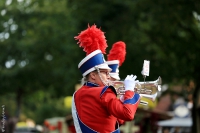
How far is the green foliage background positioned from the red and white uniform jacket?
10.8m

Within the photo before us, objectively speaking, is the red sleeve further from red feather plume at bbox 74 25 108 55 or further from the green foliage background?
the green foliage background

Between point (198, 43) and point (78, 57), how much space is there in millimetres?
5727

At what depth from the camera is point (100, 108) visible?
642 centimetres

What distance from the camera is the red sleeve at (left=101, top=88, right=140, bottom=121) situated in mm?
6184

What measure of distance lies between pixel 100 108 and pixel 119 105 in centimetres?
27

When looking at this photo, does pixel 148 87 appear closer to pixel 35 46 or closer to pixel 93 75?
pixel 93 75

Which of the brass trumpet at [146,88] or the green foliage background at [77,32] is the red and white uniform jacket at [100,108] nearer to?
the brass trumpet at [146,88]

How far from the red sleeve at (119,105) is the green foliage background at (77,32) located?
1107cm

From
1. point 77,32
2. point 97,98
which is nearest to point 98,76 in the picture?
point 97,98

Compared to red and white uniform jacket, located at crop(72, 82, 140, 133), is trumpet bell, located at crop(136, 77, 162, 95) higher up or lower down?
higher up

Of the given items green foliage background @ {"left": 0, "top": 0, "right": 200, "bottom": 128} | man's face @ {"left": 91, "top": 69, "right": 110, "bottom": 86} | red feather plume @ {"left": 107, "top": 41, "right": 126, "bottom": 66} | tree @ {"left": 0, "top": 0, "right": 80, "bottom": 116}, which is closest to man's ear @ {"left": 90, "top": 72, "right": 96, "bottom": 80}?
man's face @ {"left": 91, "top": 69, "right": 110, "bottom": 86}

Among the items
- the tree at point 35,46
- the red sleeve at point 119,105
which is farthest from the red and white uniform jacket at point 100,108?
the tree at point 35,46

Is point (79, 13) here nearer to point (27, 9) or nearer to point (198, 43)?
point (198, 43)

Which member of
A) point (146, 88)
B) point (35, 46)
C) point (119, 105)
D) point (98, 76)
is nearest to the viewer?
point (119, 105)
